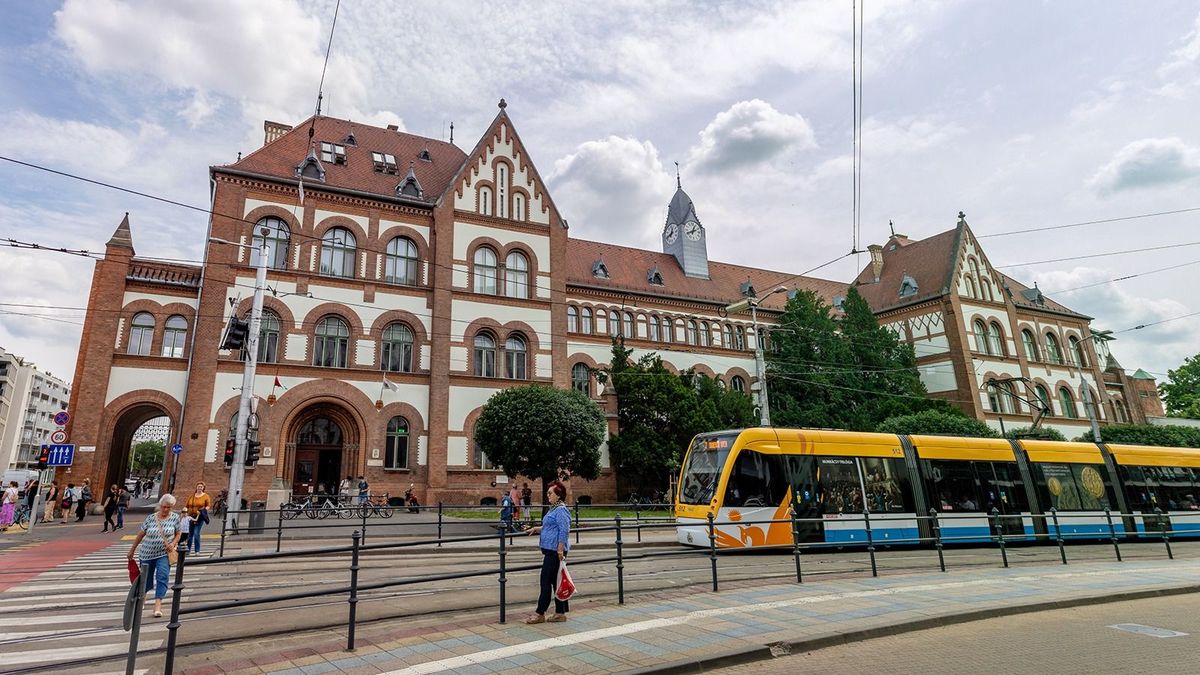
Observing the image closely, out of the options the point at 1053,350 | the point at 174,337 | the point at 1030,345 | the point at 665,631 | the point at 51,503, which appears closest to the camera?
the point at 665,631

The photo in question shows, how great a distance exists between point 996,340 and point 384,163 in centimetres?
4223

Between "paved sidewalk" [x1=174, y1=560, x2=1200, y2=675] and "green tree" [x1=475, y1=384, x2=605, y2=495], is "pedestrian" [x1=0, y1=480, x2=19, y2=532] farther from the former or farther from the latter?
"paved sidewalk" [x1=174, y1=560, x2=1200, y2=675]

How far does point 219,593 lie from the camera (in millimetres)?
9227

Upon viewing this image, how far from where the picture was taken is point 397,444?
27.5m

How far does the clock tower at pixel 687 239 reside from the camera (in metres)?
44.7

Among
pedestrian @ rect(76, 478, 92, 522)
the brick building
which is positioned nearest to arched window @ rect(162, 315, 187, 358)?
the brick building

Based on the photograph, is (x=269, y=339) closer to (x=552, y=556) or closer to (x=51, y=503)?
(x=51, y=503)

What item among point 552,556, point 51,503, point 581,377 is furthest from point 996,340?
point 51,503

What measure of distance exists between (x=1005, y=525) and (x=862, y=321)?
2538 cm

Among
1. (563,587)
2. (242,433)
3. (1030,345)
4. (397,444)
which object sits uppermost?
(1030,345)

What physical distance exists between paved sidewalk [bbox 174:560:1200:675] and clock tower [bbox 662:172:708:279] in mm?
35823

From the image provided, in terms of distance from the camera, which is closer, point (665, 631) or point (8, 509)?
point (665, 631)

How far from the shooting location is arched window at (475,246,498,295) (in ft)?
101

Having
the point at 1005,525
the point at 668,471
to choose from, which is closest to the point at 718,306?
the point at 668,471
